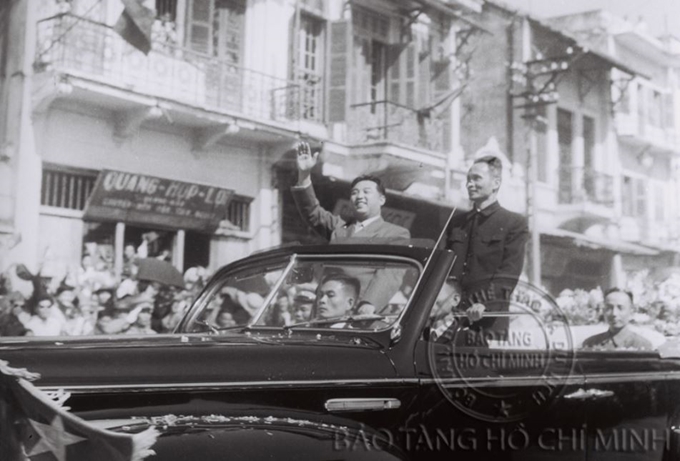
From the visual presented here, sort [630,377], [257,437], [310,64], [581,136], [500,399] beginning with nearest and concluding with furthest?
[257,437]
[500,399]
[630,377]
[581,136]
[310,64]

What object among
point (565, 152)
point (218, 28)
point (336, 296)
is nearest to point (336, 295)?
point (336, 296)

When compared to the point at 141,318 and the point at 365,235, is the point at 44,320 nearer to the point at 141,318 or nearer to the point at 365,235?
the point at 141,318

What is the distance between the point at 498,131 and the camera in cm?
537

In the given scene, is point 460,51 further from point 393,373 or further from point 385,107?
point 393,373

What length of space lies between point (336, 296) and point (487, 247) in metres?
0.61

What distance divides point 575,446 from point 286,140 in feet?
14.4

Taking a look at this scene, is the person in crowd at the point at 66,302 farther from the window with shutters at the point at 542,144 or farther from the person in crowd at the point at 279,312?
the window with shutters at the point at 542,144

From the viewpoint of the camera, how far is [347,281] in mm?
2797

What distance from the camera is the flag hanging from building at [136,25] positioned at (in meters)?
6.54

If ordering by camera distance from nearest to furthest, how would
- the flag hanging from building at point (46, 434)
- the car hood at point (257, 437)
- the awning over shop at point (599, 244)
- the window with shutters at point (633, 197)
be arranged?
1. the flag hanging from building at point (46, 434)
2. the car hood at point (257, 437)
3. the awning over shop at point (599, 244)
4. the window with shutters at point (633, 197)

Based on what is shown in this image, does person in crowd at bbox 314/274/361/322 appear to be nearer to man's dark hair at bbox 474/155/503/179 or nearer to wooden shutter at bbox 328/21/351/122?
man's dark hair at bbox 474/155/503/179

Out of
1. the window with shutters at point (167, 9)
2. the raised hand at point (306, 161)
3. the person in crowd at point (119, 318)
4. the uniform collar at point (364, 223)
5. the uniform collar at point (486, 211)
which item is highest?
the window with shutters at point (167, 9)

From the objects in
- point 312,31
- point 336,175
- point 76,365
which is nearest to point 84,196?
point 312,31

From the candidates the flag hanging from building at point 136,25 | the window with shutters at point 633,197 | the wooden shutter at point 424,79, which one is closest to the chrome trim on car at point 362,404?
the window with shutters at point 633,197
